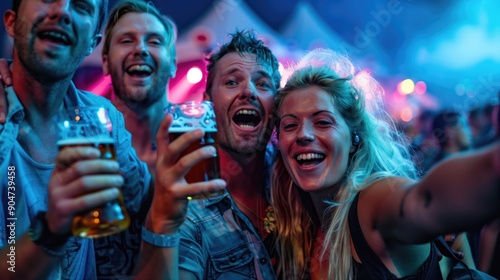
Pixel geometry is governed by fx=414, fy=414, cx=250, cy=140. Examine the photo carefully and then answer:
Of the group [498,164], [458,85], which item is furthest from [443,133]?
[458,85]

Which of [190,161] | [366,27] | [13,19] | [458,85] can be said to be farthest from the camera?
[458,85]

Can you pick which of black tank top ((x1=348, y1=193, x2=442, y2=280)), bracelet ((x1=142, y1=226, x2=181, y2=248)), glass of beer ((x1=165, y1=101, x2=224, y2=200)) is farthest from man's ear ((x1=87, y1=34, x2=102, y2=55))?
black tank top ((x1=348, y1=193, x2=442, y2=280))

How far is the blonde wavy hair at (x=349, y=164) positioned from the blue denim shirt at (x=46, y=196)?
684 millimetres

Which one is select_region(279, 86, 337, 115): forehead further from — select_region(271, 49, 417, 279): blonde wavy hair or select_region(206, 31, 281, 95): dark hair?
select_region(206, 31, 281, 95): dark hair

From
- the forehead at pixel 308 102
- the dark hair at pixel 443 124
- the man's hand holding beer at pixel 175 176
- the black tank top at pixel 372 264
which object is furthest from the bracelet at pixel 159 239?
the dark hair at pixel 443 124

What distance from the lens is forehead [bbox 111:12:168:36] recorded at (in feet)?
6.74

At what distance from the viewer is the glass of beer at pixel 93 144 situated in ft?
A: 3.58

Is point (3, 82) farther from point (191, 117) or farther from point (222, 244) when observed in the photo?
point (222, 244)

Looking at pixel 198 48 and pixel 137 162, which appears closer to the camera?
pixel 137 162

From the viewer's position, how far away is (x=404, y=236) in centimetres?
118

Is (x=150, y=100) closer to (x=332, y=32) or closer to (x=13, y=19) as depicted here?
(x=13, y=19)

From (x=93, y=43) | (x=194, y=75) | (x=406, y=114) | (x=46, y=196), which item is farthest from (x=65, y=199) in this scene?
(x=406, y=114)

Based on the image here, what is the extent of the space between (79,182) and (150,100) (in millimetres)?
1256

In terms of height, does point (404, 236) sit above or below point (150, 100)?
below
